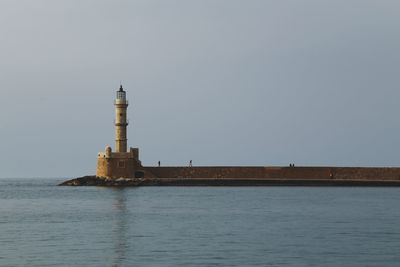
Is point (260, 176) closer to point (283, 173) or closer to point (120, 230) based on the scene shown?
point (283, 173)

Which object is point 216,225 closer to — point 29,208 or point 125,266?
point 125,266

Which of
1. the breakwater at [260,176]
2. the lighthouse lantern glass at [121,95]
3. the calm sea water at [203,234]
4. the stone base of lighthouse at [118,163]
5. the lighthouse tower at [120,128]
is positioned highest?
the lighthouse lantern glass at [121,95]

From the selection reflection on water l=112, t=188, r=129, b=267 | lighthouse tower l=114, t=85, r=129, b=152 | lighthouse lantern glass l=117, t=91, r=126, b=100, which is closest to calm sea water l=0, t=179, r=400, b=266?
reflection on water l=112, t=188, r=129, b=267

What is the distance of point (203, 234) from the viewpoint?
104ft

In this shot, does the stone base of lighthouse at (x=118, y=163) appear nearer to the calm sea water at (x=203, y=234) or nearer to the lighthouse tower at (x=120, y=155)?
the lighthouse tower at (x=120, y=155)

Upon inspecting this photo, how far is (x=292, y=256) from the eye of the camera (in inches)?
1002

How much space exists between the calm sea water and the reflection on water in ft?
0.10

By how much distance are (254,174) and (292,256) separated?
152 feet

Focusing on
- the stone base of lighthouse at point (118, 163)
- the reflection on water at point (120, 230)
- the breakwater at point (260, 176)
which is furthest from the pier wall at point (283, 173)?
the reflection on water at point (120, 230)

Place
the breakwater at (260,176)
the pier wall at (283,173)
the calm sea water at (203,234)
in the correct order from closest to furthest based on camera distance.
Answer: the calm sea water at (203,234) < the breakwater at (260,176) < the pier wall at (283,173)

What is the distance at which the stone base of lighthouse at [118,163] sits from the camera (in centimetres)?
6881

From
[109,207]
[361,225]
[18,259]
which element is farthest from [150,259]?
[109,207]

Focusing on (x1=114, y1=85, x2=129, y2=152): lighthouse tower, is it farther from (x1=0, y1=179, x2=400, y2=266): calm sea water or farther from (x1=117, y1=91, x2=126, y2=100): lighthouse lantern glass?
(x1=0, y1=179, x2=400, y2=266): calm sea water

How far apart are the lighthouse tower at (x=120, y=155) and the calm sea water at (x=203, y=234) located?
1855cm
